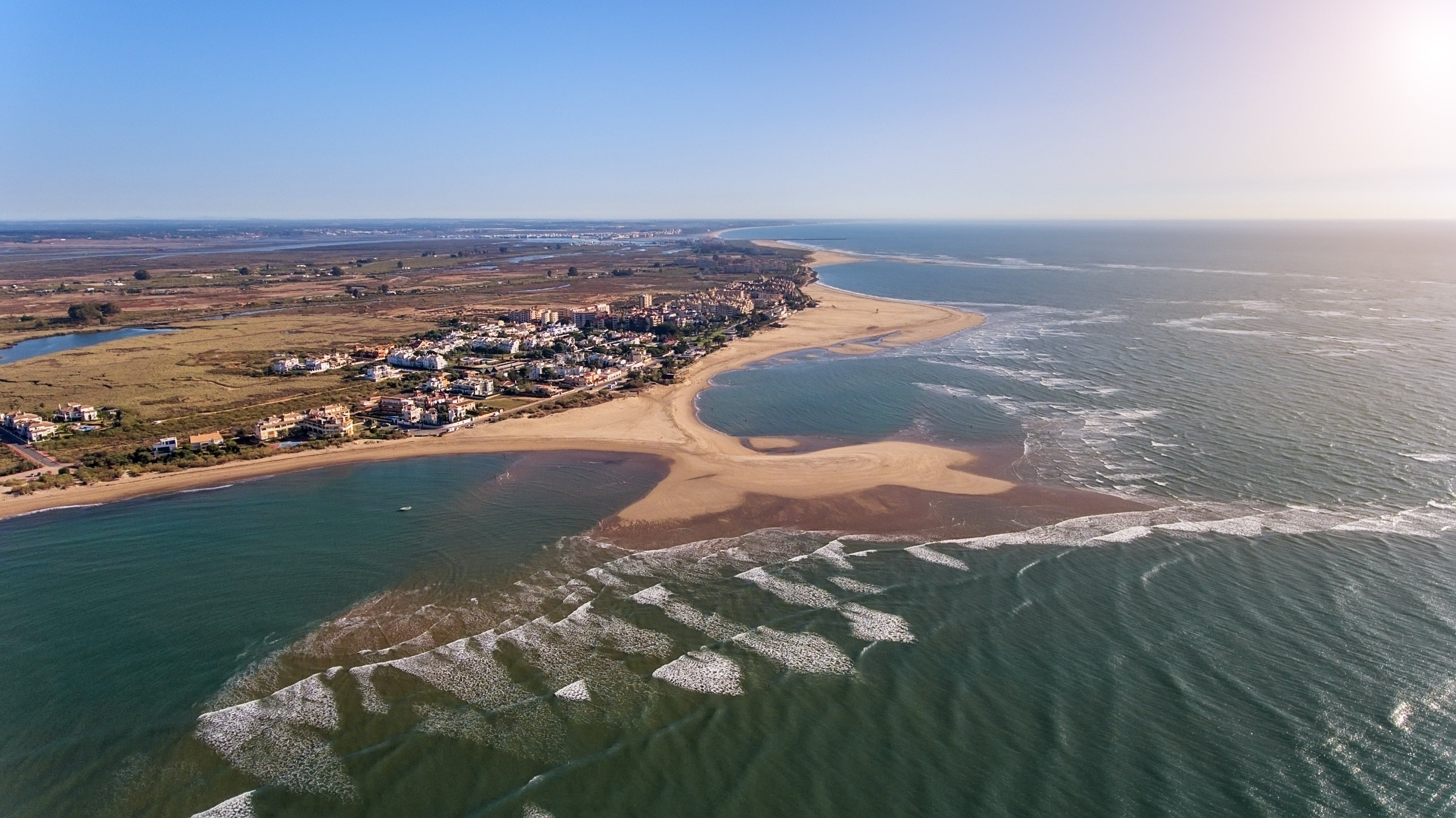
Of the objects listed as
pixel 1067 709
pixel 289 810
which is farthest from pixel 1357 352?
pixel 289 810

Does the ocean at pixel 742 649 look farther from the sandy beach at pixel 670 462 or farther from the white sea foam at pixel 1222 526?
the sandy beach at pixel 670 462

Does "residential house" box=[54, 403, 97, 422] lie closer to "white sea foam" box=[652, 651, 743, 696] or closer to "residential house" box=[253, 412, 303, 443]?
"residential house" box=[253, 412, 303, 443]

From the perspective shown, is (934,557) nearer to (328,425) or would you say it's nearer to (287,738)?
(287,738)

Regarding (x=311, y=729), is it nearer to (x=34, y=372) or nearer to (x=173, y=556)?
(x=173, y=556)

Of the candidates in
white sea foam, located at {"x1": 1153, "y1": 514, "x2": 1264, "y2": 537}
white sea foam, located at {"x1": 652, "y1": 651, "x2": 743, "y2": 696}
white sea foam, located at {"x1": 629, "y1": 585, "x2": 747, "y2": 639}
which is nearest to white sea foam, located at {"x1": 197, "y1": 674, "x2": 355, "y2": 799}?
white sea foam, located at {"x1": 652, "y1": 651, "x2": 743, "y2": 696}

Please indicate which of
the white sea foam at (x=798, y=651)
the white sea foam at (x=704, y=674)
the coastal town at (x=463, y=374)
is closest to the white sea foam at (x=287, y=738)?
the white sea foam at (x=704, y=674)

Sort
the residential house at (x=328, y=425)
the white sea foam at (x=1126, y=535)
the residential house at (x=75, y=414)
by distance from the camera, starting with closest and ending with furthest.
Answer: the white sea foam at (x=1126, y=535), the residential house at (x=328, y=425), the residential house at (x=75, y=414)
